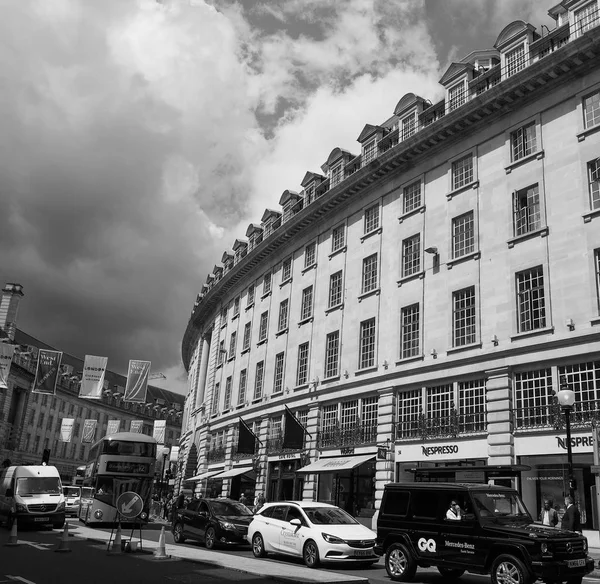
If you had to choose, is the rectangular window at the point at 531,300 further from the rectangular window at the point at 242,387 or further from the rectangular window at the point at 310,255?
the rectangular window at the point at 242,387

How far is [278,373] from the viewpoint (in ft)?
132

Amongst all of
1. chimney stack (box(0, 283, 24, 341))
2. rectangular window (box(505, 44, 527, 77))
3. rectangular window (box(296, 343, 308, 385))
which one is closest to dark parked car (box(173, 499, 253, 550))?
rectangular window (box(296, 343, 308, 385))

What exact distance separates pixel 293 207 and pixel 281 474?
17.3 metres

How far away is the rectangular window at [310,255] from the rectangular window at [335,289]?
2.54 meters

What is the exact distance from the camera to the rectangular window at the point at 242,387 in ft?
149

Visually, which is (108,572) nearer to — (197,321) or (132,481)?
(132,481)

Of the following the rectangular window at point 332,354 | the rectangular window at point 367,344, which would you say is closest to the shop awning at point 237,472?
the rectangular window at point 332,354

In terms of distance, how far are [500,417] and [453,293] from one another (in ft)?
19.5

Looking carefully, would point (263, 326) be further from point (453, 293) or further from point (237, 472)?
point (453, 293)

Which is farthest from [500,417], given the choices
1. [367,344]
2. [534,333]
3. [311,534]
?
[311,534]

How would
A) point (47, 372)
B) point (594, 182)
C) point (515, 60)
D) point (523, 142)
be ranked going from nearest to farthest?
point (594, 182), point (523, 142), point (515, 60), point (47, 372)

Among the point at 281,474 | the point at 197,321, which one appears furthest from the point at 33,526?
the point at 197,321

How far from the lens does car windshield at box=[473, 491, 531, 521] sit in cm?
1255

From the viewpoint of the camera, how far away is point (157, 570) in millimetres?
12750
